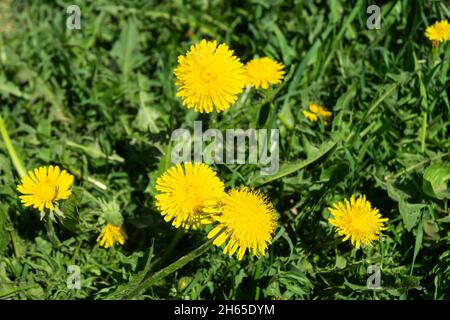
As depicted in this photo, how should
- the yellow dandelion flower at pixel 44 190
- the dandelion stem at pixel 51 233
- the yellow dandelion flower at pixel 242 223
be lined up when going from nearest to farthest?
the yellow dandelion flower at pixel 242 223 → the yellow dandelion flower at pixel 44 190 → the dandelion stem at pixel 51 233

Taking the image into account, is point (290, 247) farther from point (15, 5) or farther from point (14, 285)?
point (15, 5)

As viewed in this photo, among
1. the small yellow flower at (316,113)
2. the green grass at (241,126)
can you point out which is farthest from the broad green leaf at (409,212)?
the small yellow flower at (316,113)

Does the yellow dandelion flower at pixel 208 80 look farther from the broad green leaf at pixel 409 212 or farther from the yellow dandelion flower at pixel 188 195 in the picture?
the broad green leaf at pixel 409 212

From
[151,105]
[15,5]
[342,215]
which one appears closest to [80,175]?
[151,105]

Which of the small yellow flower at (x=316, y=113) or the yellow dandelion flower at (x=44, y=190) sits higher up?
the small yellow flower at (x=316, y=113)

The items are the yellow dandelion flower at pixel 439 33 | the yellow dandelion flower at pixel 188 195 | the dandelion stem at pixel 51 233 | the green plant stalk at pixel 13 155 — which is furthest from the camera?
the yellow dandelion flower at pixel 439 33

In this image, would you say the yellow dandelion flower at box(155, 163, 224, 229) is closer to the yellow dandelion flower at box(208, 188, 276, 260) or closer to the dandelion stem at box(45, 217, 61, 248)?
the yellow dandelion flower at box(208, 188, 276, 260)

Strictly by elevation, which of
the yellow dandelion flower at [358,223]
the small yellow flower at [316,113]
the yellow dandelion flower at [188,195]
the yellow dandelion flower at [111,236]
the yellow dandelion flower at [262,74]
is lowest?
the yellow dandelion flower at [111,236]

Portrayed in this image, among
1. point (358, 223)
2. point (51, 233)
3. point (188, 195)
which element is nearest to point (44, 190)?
point (51, 233)
